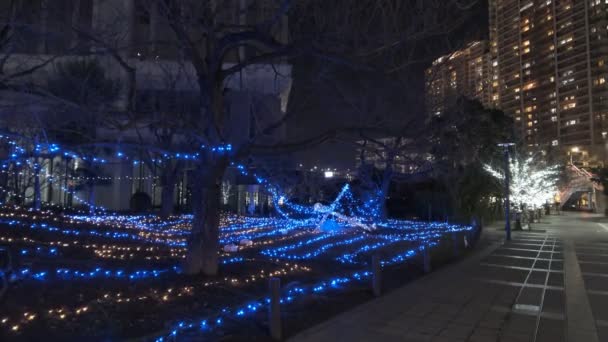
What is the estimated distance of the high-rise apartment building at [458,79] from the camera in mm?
11773

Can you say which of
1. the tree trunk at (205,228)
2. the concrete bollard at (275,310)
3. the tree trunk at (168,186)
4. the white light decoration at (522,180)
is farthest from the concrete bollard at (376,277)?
the white light decoration at (522,180)

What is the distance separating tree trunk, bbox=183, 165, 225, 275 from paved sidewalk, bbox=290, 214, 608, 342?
248cm

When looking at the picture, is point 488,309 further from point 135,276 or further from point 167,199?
point 167,199

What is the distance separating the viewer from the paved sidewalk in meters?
6.33

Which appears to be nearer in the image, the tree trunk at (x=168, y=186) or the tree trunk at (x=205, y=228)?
the tree trunk at (x=205, y=228)

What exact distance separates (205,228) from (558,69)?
121m

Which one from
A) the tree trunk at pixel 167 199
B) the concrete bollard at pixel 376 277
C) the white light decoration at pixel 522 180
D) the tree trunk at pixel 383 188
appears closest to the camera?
the concrete bollard at pixel 376 277

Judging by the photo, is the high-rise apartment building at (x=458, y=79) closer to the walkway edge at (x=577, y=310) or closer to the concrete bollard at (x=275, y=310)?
the walkway edge at (x=577, y=310)

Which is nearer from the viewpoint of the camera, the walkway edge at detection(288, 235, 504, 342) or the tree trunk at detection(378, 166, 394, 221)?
the walkway edge at detection(288, 235, 504, 342)

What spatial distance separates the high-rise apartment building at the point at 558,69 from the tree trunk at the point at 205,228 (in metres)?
94.7

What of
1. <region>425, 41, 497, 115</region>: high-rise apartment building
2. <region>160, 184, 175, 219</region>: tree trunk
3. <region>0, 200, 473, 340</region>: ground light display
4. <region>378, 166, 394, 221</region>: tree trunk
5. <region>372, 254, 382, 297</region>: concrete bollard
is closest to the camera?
<region>0, 200, 473, 340</region>: ground light display

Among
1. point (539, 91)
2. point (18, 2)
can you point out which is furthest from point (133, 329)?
point (539, 91)

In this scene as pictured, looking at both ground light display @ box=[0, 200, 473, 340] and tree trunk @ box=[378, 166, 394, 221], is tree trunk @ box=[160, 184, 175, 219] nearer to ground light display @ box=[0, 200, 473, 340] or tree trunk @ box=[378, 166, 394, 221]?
ground light display @ box=[0, 200, 473, 340]

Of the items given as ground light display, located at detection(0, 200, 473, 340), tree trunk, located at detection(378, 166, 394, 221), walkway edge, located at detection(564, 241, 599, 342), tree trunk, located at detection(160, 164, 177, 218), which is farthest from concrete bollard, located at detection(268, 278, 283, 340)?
tree trunk, located at detection(160, 164, 177, 218)
